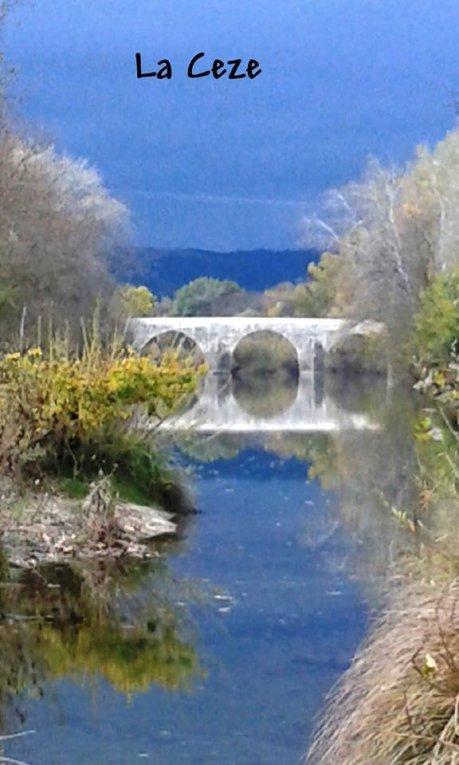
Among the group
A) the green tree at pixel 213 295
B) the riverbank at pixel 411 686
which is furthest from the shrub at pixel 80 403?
the green tree at pixel 213 295

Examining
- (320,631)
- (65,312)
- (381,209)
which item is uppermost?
(381,209)

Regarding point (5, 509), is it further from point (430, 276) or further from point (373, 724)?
point (430, 276)

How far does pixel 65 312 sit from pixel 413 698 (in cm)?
2535

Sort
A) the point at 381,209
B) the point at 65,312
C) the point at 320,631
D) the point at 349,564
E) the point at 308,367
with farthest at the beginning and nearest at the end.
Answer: the point at 308,367 < the point at 381,209 < the point at 65,312 < the point at 349,564 < the point at 320,631

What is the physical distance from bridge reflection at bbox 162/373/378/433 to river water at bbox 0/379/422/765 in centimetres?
211

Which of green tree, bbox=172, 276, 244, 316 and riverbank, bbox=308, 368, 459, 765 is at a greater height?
green tree, bbox=172, 276, 244, 316

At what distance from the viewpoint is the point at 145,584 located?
11.1m

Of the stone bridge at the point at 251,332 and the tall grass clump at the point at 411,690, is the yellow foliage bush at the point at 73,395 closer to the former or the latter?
the tall grass clump at the point at 411,690

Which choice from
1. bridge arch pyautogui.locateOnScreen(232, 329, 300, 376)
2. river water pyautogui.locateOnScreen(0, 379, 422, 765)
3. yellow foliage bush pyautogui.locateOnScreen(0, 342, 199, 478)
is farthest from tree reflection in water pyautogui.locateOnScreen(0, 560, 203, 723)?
bridge arch pyautogui.locateOnScreen(232, 329, 300, 376)

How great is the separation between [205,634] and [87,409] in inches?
174

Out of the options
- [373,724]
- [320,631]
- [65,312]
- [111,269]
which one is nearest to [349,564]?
[320,631]

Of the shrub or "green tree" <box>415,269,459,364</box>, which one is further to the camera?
"green tree" <box>415,269,459,364</box>

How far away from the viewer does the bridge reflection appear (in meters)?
29.8

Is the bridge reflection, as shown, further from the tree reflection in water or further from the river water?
the tree reflection in water
